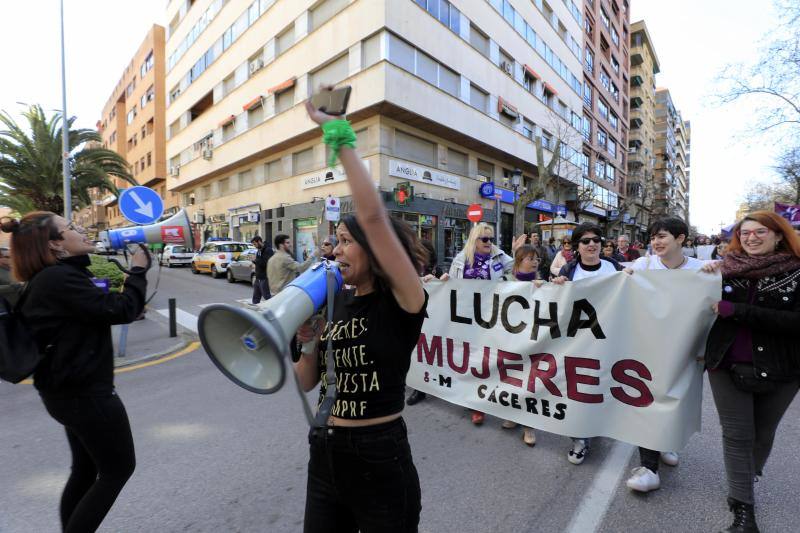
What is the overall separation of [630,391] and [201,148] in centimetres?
3265

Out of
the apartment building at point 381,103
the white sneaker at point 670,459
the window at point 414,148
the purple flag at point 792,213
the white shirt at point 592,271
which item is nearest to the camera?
the white sneaker at point 670,459

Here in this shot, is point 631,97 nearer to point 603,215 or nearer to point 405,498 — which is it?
point 603,215

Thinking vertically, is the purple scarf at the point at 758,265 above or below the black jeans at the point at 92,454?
above

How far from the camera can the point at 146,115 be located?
40562 mm

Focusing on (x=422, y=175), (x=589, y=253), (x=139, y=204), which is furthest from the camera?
(x=422, y=175)

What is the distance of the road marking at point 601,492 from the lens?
244 centimetres

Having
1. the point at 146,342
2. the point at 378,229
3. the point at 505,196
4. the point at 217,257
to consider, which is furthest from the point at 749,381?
the point at 505,196

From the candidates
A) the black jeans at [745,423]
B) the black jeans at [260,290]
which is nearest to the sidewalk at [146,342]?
the black jeans at [260,290]

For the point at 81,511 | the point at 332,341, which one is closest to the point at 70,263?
the point at 81,511

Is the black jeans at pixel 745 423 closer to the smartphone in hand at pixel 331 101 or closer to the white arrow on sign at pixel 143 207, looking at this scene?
the smartphone in hand at pixel 331 101

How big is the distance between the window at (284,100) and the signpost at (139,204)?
18.6m

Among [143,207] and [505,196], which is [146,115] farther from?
[143,207]

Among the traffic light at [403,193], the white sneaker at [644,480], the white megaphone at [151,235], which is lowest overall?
the white sneaker at [644,480]

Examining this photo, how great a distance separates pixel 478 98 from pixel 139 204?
21.0 metres
